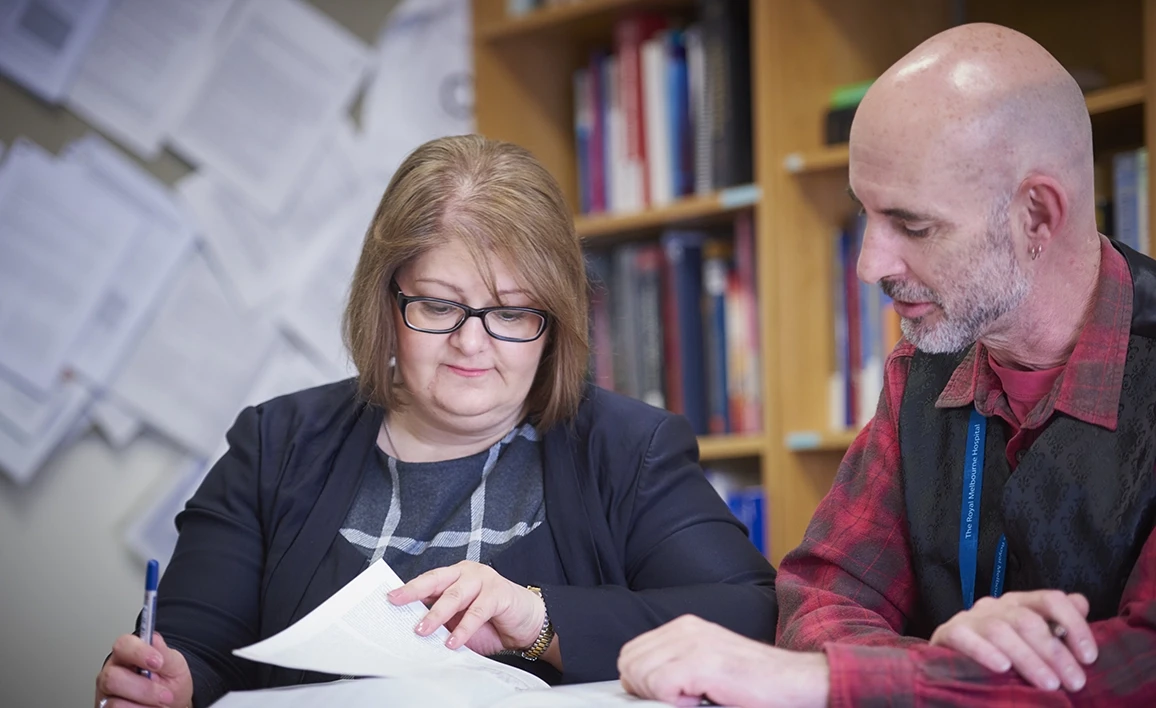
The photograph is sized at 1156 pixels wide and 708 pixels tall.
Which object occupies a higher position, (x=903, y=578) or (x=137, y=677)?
(x=903, y=578)

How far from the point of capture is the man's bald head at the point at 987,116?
1.14 metres

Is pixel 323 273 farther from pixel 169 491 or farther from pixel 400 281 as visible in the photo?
pixel 400 281

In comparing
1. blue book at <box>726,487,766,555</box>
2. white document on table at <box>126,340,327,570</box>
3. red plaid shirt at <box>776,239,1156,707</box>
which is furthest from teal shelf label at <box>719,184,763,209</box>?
red plaid shirt at <box>776,239,1156,707</box>

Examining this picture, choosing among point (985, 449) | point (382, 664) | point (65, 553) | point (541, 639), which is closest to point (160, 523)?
point (65, 553)

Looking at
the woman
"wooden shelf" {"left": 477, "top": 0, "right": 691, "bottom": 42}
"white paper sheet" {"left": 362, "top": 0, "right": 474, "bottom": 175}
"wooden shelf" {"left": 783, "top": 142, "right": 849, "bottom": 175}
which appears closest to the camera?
the woman

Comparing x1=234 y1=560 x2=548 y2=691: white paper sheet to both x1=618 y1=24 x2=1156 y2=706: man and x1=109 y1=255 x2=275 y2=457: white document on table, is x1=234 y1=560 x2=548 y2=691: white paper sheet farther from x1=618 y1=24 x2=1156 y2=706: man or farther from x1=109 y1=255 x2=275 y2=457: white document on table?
x1=109 y1=255 x2=275 y2=457: white document on table

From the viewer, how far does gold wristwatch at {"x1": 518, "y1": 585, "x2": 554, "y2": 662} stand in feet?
4.38

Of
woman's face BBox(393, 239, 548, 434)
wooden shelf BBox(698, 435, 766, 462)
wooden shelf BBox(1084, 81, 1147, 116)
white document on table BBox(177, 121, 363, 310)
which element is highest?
wooden shelf BBox(1084, 81, 1147, 116)

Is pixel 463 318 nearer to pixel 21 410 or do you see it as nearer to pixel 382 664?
pixel 382 664

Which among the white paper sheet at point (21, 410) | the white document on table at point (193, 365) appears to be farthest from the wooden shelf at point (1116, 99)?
the white paper sheet at point (21, 410)

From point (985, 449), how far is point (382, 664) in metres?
0.62

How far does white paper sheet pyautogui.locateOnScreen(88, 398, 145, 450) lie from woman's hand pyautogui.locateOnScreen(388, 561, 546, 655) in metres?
1.51

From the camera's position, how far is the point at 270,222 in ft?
8.86

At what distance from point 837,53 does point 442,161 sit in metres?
1.22
